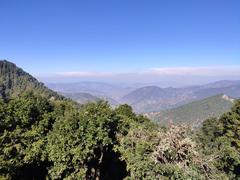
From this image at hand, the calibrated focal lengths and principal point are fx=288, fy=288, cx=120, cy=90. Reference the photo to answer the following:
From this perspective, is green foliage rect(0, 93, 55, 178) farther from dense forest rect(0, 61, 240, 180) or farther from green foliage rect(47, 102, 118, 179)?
green foliage rect(47, 102, 118, 179)

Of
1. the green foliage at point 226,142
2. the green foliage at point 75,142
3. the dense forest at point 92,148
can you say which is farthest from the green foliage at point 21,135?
the green foliage at point 226,142

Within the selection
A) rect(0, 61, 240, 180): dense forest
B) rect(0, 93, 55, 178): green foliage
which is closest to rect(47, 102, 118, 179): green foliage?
rect(0, 61, 240, 180): dense forest

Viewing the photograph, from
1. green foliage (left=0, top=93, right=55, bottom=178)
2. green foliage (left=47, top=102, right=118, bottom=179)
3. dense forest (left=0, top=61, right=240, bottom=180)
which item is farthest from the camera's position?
green foliage (left=0, top=93, right=55, bottom=178)

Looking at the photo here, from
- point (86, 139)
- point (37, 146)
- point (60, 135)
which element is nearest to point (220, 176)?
point (86, 139)

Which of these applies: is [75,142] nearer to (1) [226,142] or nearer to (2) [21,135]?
(2) [21,135]

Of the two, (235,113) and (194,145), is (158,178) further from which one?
(235,113)

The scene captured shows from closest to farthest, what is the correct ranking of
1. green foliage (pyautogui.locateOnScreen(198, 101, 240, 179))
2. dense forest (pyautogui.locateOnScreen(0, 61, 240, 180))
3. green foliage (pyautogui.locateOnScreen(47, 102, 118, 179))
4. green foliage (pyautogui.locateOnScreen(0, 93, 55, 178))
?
1. dense forest (pyautogui.locateOnScreen(0, 61, 240, 180))
2. green foliage (pyautogui.locateOnScreen(47, 102, 118, 179))
3. green foliage (pyautogui.locateOnScreen(0, 93, 55, 178))
4. green foliage (pyautogui.locateOnScreen(198, 101, 240, 179))

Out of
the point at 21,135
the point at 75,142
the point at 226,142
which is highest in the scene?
the point at 21,135

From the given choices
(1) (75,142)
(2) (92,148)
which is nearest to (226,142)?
(2) (92,148)

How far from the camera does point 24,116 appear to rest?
25.0 meters

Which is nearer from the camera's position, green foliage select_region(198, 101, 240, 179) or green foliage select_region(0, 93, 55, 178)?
green foliage select_region(0, 93, 55, 178)

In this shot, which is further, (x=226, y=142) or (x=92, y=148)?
(x=226, y=142)

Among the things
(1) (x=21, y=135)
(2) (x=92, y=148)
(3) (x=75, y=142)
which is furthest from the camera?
(1) (x=21, y=135)

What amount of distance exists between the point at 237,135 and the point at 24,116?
36.6m
